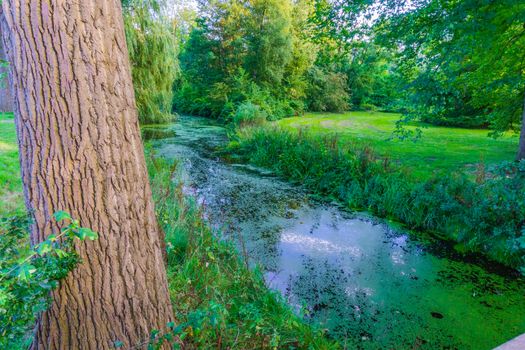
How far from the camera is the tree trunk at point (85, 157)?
→ 1.21 meters

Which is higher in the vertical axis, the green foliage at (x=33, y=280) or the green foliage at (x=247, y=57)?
the green foliage at (x=247, y=57)

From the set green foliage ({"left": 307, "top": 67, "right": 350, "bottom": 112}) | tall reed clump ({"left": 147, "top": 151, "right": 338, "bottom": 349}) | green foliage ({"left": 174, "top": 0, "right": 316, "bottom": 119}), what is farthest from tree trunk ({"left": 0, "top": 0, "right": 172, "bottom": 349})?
green foliage ({"left": 307, "top": 67, "right": 350, "bottom": 112})

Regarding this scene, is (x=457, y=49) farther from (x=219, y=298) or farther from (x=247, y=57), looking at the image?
(x=247, y=57)

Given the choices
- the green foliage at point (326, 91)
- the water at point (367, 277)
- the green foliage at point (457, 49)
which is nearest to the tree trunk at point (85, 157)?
the water at point (367, 277)

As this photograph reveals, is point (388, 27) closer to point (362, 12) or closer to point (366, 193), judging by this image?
point (362, 12)

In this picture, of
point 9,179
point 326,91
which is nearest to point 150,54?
point 9,179

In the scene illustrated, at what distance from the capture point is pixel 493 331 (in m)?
2.67

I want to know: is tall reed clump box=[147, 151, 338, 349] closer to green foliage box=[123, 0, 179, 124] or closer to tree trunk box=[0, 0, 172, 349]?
tree trunk box=[0, 0, 172, 349]

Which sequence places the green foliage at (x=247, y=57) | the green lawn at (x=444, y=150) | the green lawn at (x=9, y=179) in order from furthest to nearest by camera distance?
the green foliage at (x=247, y=57) < the green lawn at (x=444, y=150) < the green lawn at (x=9, y=179)

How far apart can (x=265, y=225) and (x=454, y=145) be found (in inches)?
293

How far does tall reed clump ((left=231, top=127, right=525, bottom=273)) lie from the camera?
364 cm

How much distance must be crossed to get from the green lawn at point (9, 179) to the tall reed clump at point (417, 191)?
4.70m

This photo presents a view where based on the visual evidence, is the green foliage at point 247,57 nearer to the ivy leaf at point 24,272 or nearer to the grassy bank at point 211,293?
the grassy bank at point 211,293

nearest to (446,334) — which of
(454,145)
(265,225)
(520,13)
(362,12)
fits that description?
(265,225)
